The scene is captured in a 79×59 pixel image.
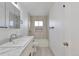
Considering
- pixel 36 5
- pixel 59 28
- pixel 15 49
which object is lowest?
pixel 15 49

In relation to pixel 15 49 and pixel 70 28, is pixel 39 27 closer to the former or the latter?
pixel 70 28

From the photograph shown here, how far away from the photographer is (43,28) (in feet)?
26.8

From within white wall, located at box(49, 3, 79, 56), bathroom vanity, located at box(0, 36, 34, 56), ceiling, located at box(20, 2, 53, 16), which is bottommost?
bathroom vanity, located at box(0, 36, 34, 56)

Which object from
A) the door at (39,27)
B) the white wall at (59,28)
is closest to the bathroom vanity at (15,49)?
the white wall at (59,28)

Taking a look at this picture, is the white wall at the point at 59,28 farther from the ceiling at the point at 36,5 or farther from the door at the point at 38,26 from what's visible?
the door at the point at 38,26

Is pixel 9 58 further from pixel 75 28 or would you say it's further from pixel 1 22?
pixel 75 28

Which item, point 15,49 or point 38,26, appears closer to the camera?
point 15,49

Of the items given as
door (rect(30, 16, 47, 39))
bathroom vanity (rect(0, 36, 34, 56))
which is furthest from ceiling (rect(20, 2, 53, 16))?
bathroom vanity (rect(0, 36, 34, 56))

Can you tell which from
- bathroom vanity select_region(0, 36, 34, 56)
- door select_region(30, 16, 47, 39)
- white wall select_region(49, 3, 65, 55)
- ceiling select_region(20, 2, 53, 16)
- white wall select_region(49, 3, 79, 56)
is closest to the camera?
bathroom vanity select_region(0, 36, 34, 56)

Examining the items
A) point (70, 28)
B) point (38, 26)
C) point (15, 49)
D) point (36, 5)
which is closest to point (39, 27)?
point (38, 26)

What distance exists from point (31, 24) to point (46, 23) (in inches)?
47.2

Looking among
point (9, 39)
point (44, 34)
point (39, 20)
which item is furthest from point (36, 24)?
point (9, 39)

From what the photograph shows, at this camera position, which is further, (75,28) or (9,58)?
(75,28)

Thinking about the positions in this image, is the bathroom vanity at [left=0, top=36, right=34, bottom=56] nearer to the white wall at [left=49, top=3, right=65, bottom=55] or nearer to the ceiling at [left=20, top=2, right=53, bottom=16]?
the white wall at [left=49, top=3, right=65, bottom=55]
